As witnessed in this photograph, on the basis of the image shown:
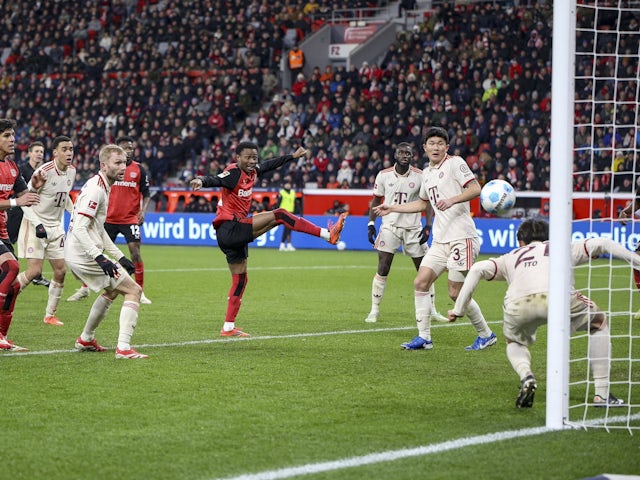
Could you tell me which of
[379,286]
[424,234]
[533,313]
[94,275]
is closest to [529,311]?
[533,313]

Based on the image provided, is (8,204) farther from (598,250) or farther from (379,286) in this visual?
(598,250)

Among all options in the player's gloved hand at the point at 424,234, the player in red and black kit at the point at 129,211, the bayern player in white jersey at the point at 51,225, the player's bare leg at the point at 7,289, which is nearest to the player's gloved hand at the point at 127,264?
the player's bare leg at the point at 7,289

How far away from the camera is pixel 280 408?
23.0 feet

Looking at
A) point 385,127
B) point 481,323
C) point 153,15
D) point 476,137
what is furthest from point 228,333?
point 153,15

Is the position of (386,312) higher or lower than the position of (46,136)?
lower

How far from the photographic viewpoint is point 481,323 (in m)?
10.3

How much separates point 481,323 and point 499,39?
22.6 m

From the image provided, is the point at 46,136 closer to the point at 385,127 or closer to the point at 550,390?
the point at 385,127

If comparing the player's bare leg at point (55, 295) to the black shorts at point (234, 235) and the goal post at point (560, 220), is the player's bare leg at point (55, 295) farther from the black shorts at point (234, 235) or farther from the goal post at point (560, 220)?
the goal post at point (560, 220)

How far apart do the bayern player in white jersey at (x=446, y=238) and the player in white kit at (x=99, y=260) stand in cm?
268

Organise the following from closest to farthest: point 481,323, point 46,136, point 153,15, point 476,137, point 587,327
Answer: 1. point 587,327
2. point 481,323
3. point 476,137
4. point 46,136
5. point 153,15

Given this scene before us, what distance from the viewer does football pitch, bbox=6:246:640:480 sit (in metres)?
5.48

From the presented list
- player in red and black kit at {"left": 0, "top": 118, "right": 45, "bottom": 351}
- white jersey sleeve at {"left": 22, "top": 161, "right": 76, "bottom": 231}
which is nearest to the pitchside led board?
white jersey sleeve at {"left": 22, "top": 161, "right": 76, "bottom": 231}

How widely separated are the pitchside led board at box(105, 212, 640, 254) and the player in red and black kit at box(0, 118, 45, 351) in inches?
648
